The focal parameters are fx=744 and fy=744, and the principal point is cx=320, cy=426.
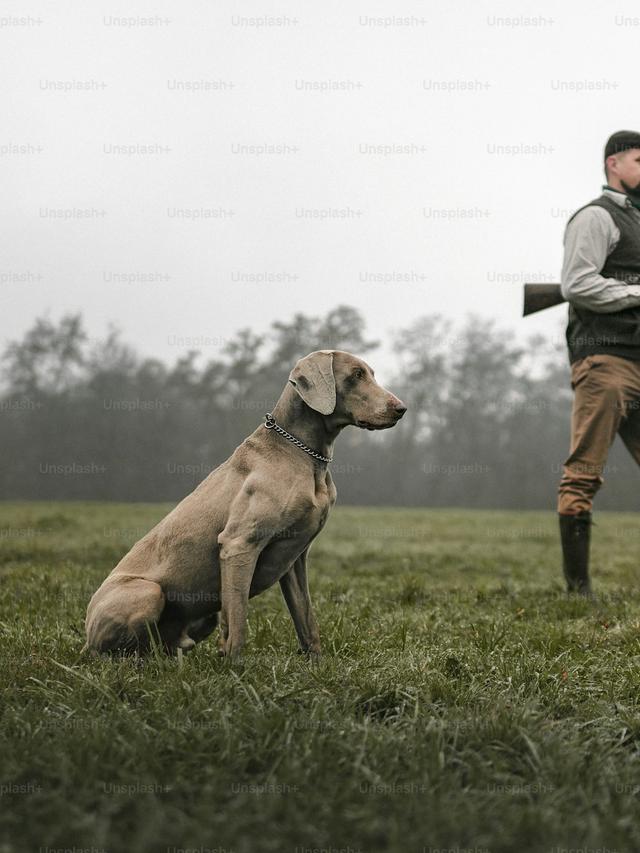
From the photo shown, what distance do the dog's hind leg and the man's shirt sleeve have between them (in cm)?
389

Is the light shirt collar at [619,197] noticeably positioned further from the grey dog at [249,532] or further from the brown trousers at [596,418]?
the grey dog at [249,532]

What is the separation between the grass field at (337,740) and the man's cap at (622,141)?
3651 mm

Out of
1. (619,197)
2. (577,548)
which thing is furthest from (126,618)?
(619,197)

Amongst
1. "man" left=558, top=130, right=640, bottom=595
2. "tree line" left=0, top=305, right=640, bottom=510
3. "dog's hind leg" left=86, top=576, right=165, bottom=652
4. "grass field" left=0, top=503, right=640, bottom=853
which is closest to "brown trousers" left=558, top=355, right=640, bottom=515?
"man" left=558, top=130, right=640, bottom=595

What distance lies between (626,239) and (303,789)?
16.5 feet

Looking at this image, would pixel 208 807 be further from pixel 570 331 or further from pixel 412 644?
pixel 570 331

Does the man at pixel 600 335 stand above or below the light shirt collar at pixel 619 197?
below

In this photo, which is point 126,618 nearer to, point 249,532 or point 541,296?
point 249,532

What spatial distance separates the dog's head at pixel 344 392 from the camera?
371cm

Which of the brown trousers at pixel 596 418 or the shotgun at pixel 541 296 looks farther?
the shotgun at pixel 541 296

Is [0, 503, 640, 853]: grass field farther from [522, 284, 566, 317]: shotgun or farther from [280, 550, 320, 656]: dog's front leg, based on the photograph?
[522, 284, 566, 317]: shotgun

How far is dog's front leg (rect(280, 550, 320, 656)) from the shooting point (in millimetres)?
3896

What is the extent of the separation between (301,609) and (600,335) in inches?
132

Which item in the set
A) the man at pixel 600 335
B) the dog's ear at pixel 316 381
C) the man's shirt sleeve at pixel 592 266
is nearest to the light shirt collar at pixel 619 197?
the man at pixel 600 335
